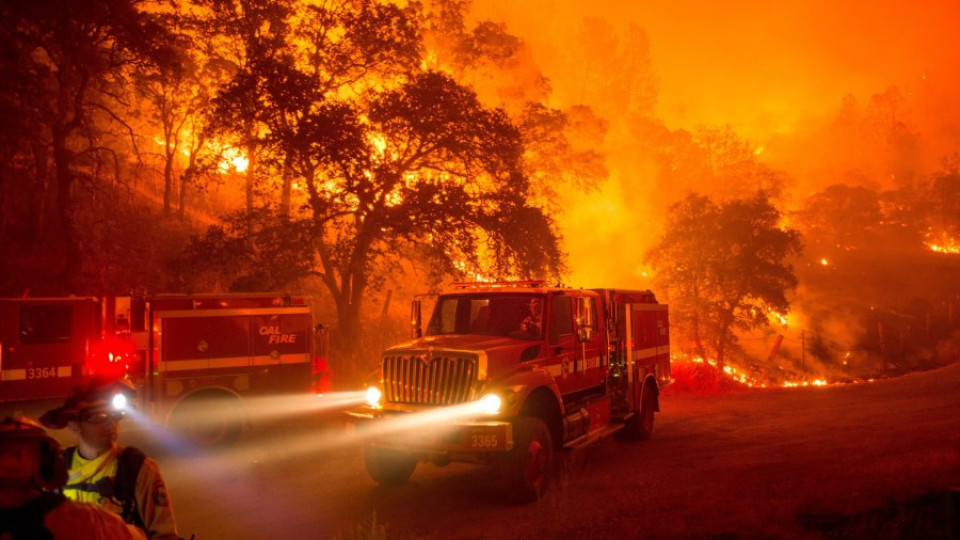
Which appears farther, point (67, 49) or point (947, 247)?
point (947, 247)

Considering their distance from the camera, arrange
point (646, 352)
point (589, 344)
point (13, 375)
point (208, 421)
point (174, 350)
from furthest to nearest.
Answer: point (646, 352) → point (13, 375) → point (208, 421) → point (174, 350) → point (589, 344)

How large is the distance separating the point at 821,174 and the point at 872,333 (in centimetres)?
7936

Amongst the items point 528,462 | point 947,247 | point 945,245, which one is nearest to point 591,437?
point 528,462

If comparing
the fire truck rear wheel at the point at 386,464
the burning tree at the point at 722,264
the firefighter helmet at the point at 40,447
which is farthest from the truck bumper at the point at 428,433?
the burning tree at the point at 722,264

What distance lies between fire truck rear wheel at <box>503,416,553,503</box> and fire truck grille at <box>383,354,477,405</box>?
786 millimetres

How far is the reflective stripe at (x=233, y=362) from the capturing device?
11.1 metres

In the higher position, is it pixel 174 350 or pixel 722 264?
pixel 722 264

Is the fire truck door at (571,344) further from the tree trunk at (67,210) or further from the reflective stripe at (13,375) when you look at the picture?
the tree trunk at (67,210)

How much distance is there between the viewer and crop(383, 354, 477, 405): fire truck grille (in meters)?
7.98

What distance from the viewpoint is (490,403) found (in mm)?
7820

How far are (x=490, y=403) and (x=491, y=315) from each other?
1.86m

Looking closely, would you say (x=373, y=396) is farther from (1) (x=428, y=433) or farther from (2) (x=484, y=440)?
(2) (x=484, y=440)

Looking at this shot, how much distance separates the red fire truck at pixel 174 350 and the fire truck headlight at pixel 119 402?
857 cm

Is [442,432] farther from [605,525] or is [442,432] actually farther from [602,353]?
[602,353]
